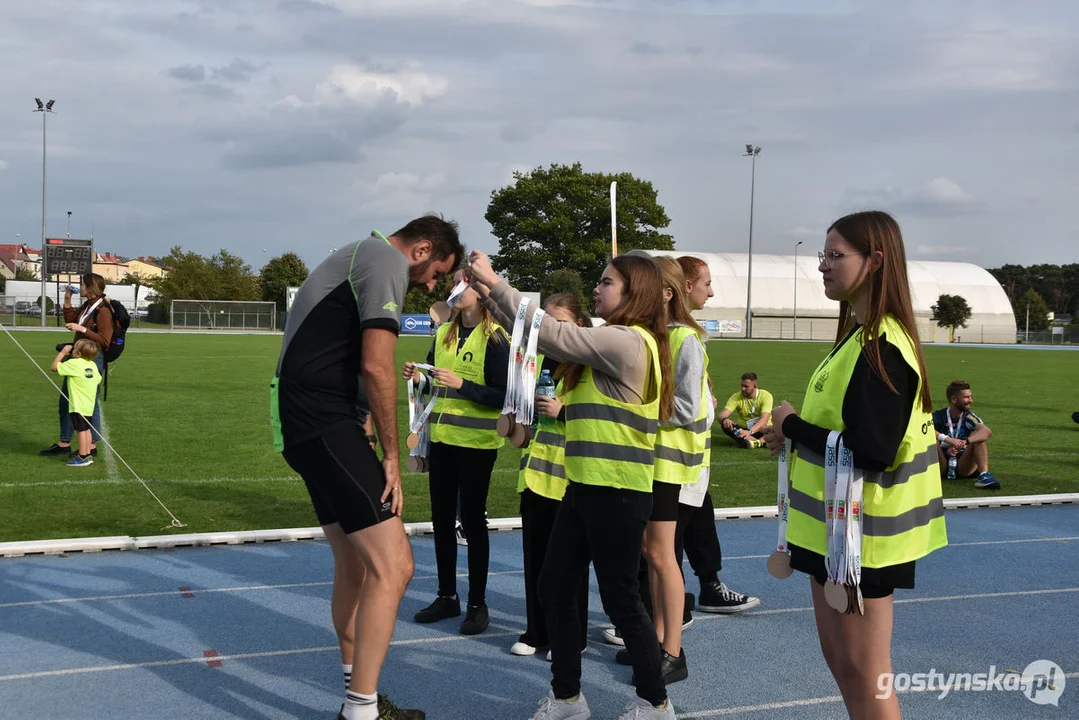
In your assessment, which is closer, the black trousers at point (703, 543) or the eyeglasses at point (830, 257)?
the eyeglasses at point (830, 257)

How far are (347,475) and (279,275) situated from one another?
80.0m

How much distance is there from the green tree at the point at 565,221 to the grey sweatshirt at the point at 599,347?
6703cm

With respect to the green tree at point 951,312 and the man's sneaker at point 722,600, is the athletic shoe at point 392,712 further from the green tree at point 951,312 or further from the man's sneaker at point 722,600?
the green tree at point 951,312

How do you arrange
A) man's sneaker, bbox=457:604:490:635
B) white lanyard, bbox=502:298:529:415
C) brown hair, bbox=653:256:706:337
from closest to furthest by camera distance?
1. white lanyard, bbox=502:298:529:415
2. brown hair, bbox=653:256:706:337
3. man's sneaker, bbox=457:604:490:635

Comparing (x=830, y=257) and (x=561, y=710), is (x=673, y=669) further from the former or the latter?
(x=830, y=257)

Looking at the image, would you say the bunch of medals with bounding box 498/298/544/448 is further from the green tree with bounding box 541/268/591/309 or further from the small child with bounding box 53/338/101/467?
the green tree with bounding box 541/268/591/309

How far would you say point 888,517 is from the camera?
9.11 feet

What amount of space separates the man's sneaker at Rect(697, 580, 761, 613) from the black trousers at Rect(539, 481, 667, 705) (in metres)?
1.89

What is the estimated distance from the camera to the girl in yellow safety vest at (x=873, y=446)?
8.88ft

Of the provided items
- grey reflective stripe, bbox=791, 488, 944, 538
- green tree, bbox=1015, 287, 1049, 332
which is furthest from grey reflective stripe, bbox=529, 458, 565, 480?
green tree, bbox=1015, 287, 1049, 332

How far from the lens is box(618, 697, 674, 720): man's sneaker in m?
3.71

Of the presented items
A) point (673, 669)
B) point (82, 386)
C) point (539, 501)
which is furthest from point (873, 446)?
point (82, 386)

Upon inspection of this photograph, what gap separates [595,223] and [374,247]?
70.4 meters

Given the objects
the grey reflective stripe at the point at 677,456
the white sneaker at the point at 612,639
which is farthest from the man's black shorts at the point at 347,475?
the white sneaker at the point at 612,639
